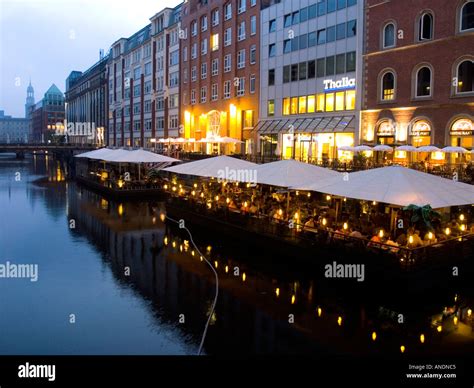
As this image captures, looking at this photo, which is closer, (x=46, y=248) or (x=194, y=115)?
(x=46, y=248)

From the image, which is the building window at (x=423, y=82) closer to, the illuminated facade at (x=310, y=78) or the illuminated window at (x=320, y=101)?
the illuminated facade at (x=310, y=78)

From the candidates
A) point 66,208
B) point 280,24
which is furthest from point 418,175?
point 280,24

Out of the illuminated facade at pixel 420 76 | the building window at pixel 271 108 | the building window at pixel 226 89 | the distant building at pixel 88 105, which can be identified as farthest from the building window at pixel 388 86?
the distant building at pixel 88 105

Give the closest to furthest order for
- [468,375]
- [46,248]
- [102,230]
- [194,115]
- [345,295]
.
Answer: [468,375] < [345,295] < [46,248] < [102,230] < [194,115]

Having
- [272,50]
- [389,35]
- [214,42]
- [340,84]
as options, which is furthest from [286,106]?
[214,42]

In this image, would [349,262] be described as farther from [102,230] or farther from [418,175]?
[102,230]

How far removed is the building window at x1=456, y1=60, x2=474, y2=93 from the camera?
35375 millimetres

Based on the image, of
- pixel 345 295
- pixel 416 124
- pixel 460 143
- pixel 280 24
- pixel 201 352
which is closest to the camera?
pixel 201 352

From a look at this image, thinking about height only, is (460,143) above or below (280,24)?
below

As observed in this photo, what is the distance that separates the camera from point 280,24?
55031mm

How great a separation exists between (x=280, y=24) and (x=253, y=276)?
4369 centimetres

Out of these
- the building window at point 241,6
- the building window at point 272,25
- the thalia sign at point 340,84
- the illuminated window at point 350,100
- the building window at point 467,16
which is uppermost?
the building window at point 241,6

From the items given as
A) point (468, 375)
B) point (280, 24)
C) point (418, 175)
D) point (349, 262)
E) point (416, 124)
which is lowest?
point (468, 375)

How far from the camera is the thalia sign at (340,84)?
150 feet
